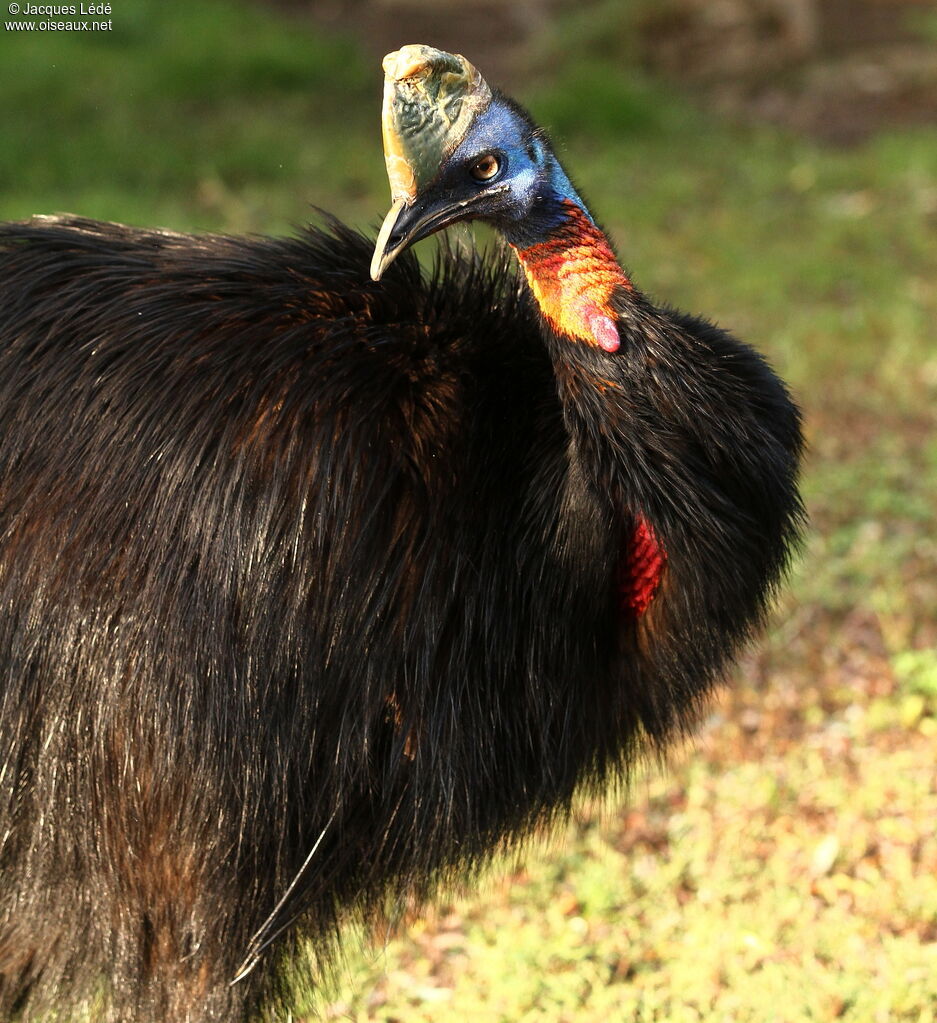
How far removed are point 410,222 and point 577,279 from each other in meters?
0.25

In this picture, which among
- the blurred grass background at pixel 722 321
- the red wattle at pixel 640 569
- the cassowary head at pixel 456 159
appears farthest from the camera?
the blurred grass background at pixel 722 321

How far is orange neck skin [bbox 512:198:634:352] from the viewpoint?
203 cm

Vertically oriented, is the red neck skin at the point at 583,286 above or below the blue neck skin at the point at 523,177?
below

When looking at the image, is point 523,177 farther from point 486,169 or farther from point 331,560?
point 331,560

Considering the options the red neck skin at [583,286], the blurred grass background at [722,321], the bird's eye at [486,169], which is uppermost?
the bird's eye at [486,169]

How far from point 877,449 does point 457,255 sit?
2.60 meters

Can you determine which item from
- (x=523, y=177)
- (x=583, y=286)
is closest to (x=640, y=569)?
(x=583, y=286)

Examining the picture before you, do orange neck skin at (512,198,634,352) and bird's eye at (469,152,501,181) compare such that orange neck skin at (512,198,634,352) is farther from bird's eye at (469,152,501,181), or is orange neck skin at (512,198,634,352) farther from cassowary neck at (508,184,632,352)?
bird's eye at (469,152,501,181)

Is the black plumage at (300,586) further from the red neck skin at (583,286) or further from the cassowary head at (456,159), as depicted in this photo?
the cassowary head at (456,159)

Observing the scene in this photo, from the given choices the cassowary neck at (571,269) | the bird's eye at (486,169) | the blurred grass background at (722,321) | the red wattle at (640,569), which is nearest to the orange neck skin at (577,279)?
the cassowary neck at (571,269)

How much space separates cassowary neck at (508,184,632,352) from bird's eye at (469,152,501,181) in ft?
0.30

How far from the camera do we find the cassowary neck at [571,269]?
2035 millimetres


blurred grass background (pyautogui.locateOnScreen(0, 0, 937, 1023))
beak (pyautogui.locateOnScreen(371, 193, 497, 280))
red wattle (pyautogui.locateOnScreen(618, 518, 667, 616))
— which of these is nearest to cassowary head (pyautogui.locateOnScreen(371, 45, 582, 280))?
beak (pyautogui.locateOnScreen(371, 193, 497, 280))

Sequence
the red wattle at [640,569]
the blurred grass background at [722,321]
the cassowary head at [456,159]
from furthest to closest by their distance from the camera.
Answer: the blurred grass background at [722,321] → the red wattle at [640,569] → the cassowary head at [456,159]
